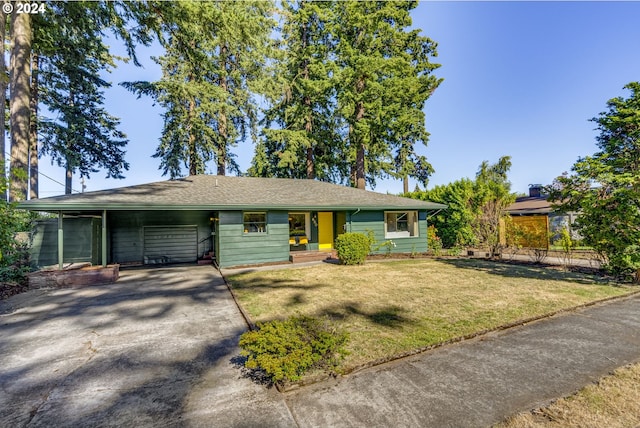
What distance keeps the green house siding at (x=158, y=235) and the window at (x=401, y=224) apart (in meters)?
9.15

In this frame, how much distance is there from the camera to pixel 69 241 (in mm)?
10039

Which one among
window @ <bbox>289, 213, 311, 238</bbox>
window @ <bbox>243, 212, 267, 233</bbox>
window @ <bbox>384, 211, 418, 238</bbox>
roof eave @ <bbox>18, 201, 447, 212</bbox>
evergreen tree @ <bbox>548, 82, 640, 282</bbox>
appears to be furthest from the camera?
window @ <bbox>384, 211, 418, 238</bbox>

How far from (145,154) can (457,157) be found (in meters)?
27.6

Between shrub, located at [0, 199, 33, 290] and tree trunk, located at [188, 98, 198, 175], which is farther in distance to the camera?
tree trunk, located at [188, 98, 198, 175]

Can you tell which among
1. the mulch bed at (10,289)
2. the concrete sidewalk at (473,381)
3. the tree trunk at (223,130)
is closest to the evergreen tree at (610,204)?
the concrete sidewalk at (473,381)

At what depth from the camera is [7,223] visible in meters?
7.02

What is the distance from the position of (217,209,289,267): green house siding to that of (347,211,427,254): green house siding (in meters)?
3.36

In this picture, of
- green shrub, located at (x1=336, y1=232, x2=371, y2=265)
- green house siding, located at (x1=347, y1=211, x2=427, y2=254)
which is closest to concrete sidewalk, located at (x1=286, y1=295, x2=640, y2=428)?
green shrub, located at (x1=336, y1=232, x2=371, y2=265)

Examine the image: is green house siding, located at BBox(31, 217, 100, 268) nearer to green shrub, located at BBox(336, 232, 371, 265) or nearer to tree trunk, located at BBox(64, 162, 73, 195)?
green shrub, located at BBox(336, 232, 371, 265)

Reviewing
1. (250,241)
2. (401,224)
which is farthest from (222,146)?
(401,224)

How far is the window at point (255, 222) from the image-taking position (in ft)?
37.3

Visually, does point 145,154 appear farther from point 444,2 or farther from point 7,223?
point 444,2

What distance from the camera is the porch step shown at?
39.6ft

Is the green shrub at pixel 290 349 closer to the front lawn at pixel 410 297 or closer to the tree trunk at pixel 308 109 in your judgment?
the front lawn at pixel 410 297
